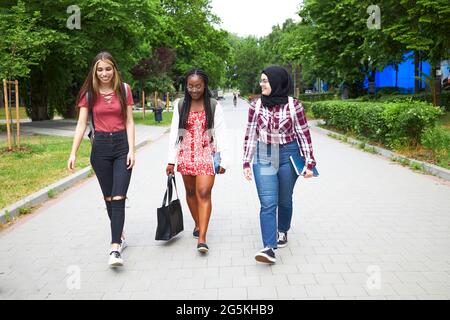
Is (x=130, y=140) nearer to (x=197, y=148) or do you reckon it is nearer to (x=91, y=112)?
(x=91, y=112)

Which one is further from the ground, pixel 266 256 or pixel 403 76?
pixel 403 76

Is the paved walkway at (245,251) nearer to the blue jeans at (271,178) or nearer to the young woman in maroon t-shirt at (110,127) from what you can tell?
the blue jeans at (271,178)

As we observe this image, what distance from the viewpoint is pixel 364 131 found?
14.4 metres

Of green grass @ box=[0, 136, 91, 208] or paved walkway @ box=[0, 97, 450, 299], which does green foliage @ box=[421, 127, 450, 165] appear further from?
green grass @ box=[0, 136, 91, 208]

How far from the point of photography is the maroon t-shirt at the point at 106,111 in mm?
4406

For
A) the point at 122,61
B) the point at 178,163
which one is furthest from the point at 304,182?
the point at 122,61

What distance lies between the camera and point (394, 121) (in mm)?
11195

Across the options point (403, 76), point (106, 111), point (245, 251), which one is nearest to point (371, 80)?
point (403, 76)

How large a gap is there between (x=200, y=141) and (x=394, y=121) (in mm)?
7784

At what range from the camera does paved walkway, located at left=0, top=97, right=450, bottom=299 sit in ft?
12.5

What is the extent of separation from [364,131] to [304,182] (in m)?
6.67

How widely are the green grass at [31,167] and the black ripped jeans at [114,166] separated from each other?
9.34 feet

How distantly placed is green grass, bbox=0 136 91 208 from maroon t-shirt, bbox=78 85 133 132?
9.75ft

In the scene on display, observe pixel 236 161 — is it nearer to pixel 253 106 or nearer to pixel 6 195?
pixel 6 195
